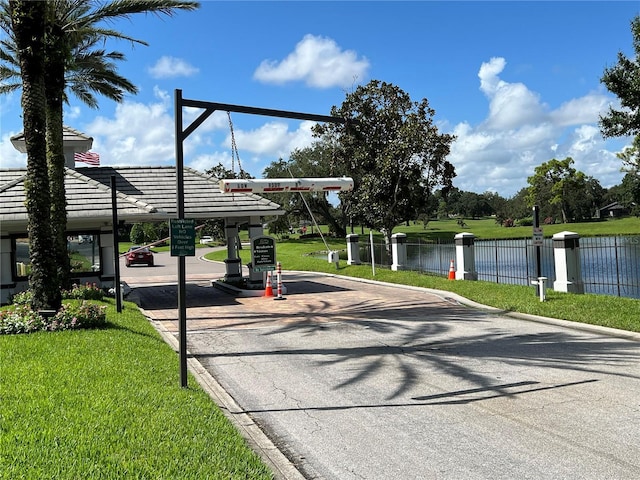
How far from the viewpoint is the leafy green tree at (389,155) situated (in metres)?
31.9

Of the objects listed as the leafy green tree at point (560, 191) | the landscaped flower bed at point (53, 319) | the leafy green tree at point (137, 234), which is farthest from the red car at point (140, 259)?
the leafy green tree at point (560, 191)

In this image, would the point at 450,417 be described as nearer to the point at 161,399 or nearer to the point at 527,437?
the point at 527,437

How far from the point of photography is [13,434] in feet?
16.9

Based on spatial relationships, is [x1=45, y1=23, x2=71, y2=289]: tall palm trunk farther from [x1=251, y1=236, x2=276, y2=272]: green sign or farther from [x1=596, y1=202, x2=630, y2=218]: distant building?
[x1=596, y1=202, x2=630, y2=218]: distant building

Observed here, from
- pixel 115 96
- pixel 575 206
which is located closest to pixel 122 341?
pixel 115 96

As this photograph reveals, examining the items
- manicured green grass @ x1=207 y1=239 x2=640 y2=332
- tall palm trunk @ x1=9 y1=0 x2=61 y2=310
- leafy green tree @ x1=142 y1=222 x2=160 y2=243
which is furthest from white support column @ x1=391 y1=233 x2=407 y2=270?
leafy green tree @ x1=142 y1=222 x2=160 y2=243

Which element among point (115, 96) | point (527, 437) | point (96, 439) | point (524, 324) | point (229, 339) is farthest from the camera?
point (115, 96)

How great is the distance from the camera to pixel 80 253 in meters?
20.2

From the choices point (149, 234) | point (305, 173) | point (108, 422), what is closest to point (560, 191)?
point (305, 173)

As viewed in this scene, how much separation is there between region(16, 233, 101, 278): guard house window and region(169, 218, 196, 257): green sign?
13777 millimetres

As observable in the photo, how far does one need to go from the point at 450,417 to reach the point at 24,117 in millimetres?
10546

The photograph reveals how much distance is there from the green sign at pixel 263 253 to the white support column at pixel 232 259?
3.95m

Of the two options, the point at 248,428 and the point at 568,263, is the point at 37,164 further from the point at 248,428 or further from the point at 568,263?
the point at 568,263

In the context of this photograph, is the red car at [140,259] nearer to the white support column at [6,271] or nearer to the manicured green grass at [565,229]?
the white support column at [6,271]
